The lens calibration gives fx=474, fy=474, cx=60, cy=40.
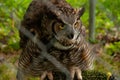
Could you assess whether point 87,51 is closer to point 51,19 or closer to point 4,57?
point 51,19

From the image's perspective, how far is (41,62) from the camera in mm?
3203

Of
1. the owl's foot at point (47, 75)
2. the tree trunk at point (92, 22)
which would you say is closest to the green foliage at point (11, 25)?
the tree trunk at point (92, 22)

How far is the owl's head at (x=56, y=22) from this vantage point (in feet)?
8.75

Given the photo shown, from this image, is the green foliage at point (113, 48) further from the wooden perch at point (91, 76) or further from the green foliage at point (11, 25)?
the wooden perch at point (91, 76)

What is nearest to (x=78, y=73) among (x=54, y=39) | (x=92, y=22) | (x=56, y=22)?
(x=54, y=39)

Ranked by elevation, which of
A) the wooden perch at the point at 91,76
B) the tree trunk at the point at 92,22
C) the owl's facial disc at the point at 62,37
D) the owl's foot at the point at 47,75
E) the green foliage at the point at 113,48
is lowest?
the wooden perch at the point at 91,76

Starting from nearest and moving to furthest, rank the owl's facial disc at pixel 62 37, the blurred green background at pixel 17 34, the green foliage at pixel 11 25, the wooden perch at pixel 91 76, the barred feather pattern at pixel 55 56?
the owl's facial disc at pixel 62 37 → the wooden perch at pixel 91 76 → the barred feather pattern at pixel 55 56 → the blurred green background at pixel 17 34 → the green foliage at pixel 11 25

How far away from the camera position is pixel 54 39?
9.46 ft

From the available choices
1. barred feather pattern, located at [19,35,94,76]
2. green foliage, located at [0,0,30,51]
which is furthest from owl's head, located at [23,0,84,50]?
green foliage, located at [0,0,30,51]

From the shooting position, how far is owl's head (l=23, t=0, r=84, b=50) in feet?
8.75

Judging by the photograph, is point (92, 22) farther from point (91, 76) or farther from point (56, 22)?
point (56, 22)

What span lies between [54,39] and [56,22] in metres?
0.19

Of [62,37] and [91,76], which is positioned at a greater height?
[62,37]

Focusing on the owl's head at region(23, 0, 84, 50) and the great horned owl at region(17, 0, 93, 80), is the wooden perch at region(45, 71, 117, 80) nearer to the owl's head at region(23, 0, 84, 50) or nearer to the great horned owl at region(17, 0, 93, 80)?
the great horned owl at region(17, 0, 93, 80)
